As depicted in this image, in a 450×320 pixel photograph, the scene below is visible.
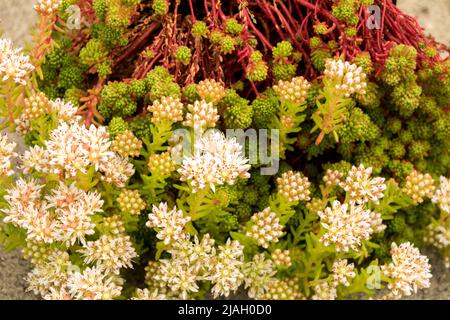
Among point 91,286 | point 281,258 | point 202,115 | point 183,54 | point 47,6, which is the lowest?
point 91,286

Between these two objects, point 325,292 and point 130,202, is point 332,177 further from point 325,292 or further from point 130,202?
point 130,202

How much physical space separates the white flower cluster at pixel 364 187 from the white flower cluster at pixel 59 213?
2.02 feet

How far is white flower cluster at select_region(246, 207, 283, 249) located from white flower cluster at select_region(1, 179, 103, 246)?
38 centimetres

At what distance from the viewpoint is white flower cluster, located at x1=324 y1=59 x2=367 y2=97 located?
1.33 metres

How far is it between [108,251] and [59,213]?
14 cm

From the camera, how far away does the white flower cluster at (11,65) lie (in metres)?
1.34

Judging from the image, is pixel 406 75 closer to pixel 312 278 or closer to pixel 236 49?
pixel 236 49

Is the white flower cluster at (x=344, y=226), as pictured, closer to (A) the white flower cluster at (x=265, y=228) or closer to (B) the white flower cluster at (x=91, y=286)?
(A) the white flower cluster at (x=265, y=228)

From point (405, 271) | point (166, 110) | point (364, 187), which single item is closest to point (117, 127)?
point (166, 110)

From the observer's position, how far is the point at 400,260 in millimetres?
1396

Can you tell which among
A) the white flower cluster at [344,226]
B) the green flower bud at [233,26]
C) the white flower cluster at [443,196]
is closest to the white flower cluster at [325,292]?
the white flower cluster at [344,226]

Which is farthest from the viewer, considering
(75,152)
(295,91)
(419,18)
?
(419,18)

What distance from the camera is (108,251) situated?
A: 1312 mm
